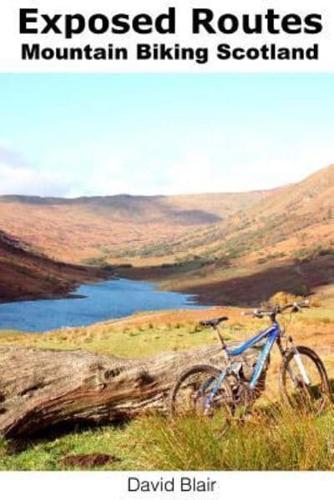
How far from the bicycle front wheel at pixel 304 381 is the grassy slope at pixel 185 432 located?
0.91ft

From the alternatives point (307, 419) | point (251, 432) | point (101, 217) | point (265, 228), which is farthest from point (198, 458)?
point (101, 217)

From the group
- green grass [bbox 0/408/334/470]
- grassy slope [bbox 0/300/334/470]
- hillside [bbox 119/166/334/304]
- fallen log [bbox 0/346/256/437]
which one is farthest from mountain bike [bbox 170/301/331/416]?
hillside [bbox 119/166/334/304]

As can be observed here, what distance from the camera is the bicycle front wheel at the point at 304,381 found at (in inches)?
432

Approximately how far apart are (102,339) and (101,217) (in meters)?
2.40

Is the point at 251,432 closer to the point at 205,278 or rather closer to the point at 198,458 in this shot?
the point at 198,458

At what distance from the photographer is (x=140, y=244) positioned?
14758 millimetres

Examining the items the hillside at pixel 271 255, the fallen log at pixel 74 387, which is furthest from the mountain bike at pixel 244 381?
the hillside at pixel 271 255

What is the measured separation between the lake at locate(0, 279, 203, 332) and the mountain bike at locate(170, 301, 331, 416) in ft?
8.44

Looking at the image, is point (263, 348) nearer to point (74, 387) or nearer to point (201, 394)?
point (201, 394)

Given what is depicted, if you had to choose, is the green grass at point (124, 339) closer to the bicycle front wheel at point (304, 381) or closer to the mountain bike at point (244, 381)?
the bicycle front wheel at point (304, 381)

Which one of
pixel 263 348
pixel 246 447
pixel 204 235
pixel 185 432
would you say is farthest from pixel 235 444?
pixel 204 235

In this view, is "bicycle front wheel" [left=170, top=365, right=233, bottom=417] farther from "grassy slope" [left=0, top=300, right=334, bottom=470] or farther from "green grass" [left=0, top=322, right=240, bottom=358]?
"green grass" [left=0, top=322, right=240, bottom=358]

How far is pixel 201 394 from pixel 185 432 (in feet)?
4.43

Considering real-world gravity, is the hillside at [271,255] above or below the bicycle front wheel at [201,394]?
above
